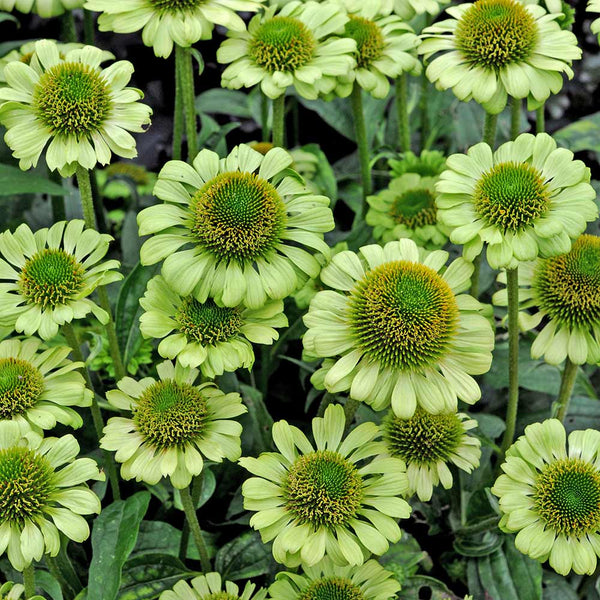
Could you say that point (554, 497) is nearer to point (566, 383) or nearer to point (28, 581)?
point (566, 383)

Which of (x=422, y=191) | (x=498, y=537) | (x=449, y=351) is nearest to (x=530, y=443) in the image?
(x=449, y=351)

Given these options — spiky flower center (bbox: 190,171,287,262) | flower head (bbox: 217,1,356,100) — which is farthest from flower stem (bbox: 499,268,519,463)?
flower head (bbox: 217,1,356,100)

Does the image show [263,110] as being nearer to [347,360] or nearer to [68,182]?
[68,182]

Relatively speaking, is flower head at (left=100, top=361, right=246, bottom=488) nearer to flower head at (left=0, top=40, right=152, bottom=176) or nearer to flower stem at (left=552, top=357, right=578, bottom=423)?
flower head at (left=0, top=40, right=152, bottom=176)

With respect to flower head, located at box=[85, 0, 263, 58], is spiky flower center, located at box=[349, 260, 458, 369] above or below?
below

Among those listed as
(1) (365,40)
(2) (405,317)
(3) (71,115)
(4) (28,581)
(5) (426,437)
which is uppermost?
(1) (365,40)

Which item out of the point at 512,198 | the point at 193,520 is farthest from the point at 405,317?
the point at 193,520
